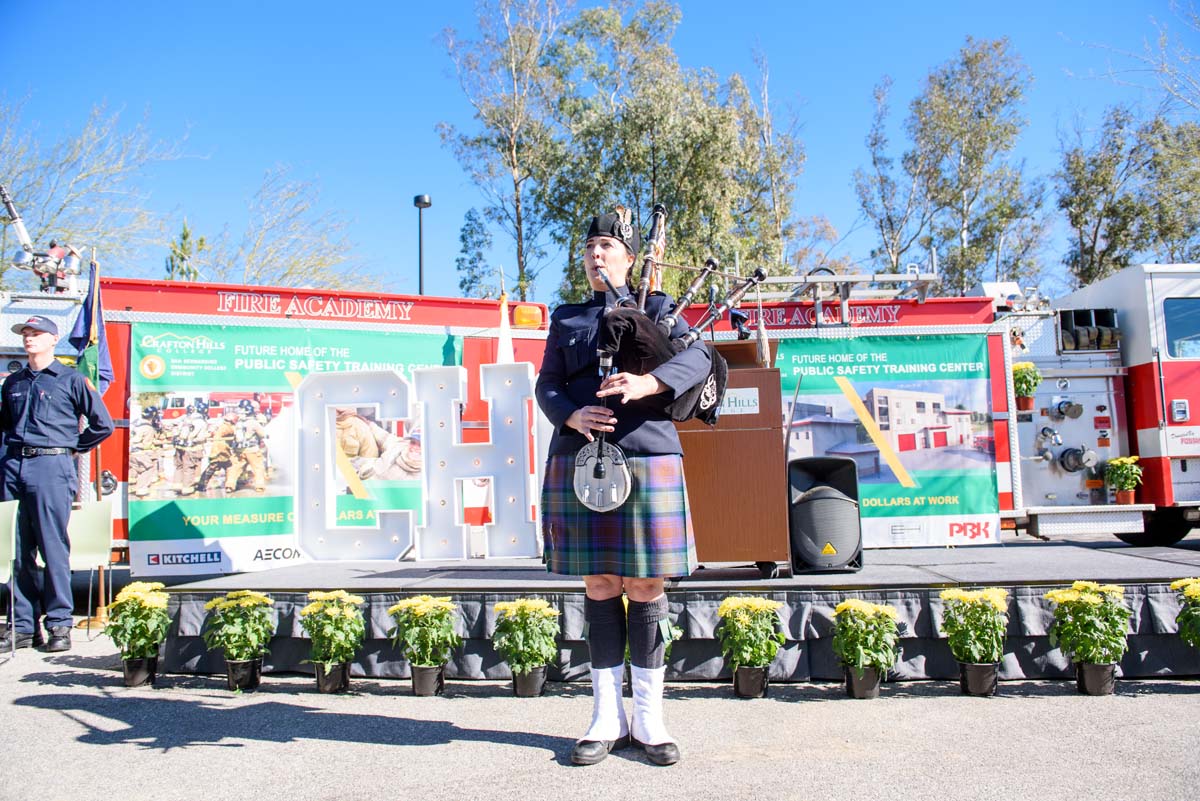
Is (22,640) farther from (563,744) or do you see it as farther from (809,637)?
(809,637)

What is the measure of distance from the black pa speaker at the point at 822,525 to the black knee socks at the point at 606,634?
1.62 metres

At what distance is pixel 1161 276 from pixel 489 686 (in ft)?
25.2

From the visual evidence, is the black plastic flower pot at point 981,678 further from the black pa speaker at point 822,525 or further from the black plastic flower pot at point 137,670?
the black plastic flower pot at point 137,670

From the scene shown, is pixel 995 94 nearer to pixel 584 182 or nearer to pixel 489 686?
pixel 584 182

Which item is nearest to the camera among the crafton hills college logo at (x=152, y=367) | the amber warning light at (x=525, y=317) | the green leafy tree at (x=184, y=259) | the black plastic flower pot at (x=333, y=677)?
the black plastic flower pot at (x=333, y=677)

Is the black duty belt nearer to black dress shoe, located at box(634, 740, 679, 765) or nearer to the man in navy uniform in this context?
the man in navy uniform

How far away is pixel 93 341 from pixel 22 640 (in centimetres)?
215

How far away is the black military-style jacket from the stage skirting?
1269 millimetres

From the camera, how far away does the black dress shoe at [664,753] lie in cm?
279

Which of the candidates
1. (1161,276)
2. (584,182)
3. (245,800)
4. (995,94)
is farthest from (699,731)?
(995,94)

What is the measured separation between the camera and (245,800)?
260 centimetres

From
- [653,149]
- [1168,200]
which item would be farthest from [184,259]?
[1168,200]

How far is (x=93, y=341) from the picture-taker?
19.7ft

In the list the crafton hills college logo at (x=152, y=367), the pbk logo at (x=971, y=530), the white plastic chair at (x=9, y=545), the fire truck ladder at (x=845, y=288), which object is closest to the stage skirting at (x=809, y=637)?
the white plastic chair at (x=9, y=545)
